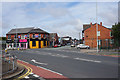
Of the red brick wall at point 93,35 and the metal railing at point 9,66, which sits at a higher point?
the red brick wall at point 93,35

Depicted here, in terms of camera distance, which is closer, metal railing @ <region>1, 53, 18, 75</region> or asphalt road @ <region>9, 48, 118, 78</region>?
asphalt road @ <region>9, 48, 118, 78</region>

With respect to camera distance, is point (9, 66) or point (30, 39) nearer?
point (9, 66)

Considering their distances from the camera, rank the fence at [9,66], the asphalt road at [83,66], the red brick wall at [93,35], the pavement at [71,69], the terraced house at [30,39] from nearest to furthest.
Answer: the pavement at [71,69]
the asphalt road at [83,66]
the fence at [9,66]
the red brick wall at [93,35]
the terraced house at [30,39]

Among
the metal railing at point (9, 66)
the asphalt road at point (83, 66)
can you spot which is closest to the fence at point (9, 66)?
the metal railing at point (9, 66)

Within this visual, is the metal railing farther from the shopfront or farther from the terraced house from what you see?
the shopfront

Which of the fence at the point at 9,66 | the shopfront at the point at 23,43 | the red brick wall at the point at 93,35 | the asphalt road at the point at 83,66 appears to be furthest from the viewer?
the shopfront at the point at 23,43

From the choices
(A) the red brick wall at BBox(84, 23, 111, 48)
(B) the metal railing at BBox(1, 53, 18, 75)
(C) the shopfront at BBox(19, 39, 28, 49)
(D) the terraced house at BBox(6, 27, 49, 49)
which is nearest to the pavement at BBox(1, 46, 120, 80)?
(B) the metal railing at BBox(1, 53, 18, 75)

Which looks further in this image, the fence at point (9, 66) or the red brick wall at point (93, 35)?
the red brick wall at point (93, 35)

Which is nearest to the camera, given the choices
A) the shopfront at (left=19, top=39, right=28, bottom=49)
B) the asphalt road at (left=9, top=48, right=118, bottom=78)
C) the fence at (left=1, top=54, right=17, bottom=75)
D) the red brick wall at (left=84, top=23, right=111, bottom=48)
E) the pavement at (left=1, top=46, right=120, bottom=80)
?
the pavement at (left=1, top=46, right=120, bottom=80)

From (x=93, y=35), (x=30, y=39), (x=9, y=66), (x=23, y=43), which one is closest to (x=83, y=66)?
(x=9, y=66)

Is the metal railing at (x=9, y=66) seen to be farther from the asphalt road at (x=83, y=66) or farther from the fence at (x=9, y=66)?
the asphalt road at (x=83, y=66)

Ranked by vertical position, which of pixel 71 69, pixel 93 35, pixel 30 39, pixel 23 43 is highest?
pixel 93 35

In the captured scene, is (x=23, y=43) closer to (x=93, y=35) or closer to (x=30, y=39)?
(x=30, y=39)

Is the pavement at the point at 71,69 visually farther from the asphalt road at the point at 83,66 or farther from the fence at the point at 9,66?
the fence at the point at 9,66
